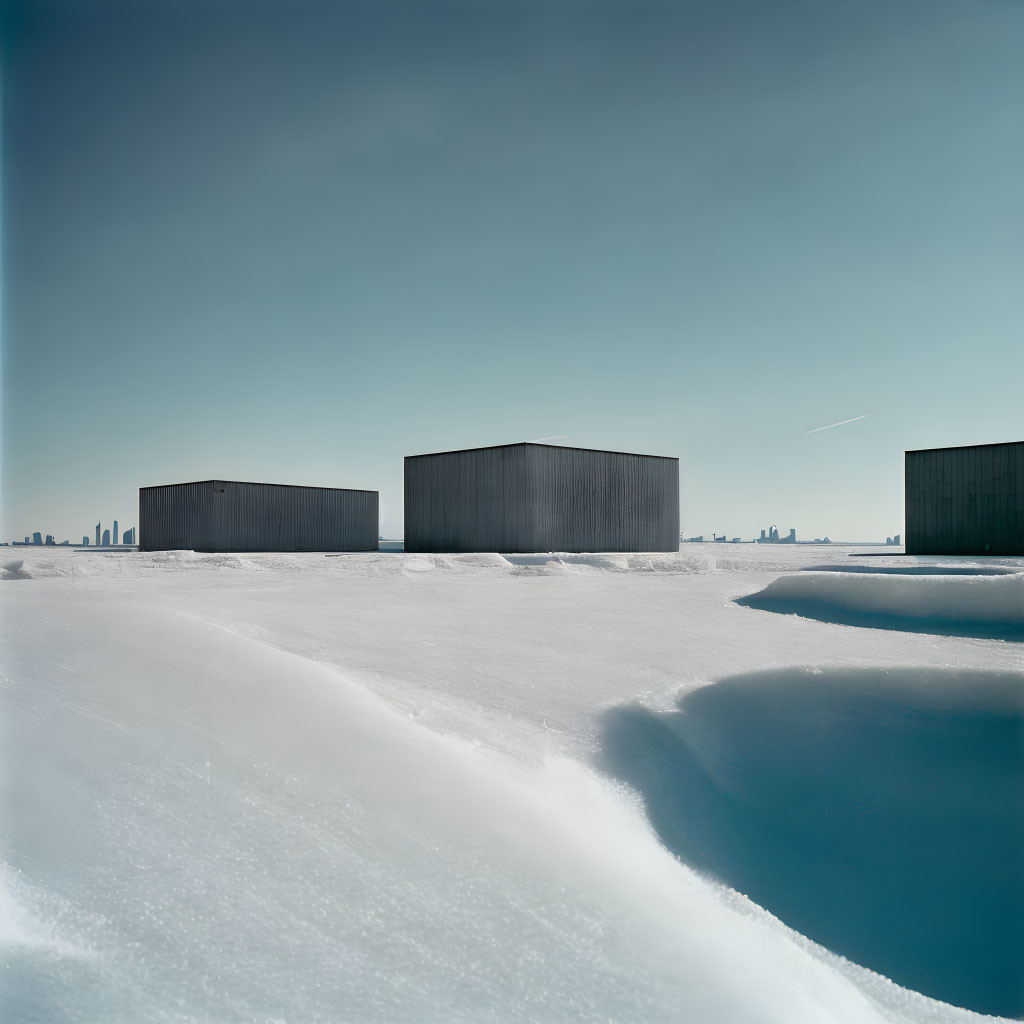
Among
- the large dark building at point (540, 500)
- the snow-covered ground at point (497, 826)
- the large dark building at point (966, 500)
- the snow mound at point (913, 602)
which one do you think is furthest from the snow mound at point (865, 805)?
the large dark building at point (966, 500)

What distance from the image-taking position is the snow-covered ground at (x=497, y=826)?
1.37 metres

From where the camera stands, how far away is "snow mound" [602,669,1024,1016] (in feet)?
7.00

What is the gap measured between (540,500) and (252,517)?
10785 mm

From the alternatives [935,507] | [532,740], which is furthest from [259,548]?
[532,740]

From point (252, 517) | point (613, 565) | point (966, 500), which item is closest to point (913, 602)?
point (613, 565)

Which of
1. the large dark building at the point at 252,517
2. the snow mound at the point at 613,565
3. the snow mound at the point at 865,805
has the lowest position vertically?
the snow mound at the point at 865,805

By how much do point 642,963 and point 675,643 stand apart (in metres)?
2.60

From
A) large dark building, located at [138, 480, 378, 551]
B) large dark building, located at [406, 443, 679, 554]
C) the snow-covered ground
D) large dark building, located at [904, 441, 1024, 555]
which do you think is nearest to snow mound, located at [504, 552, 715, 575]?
large dark building, located at [406, 443, 679, 554]

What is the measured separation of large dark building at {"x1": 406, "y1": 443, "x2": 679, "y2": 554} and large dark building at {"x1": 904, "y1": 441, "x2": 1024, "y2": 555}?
6.84 m

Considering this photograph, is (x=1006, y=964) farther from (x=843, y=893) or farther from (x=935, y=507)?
(x=935, y=507)

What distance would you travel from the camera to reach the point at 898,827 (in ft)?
8.09

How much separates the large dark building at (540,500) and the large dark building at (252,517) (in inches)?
194

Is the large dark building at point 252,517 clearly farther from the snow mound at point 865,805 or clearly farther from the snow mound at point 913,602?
the snow mound at point 865,805

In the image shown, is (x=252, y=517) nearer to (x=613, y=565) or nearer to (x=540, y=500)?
(x=540, y=500)
